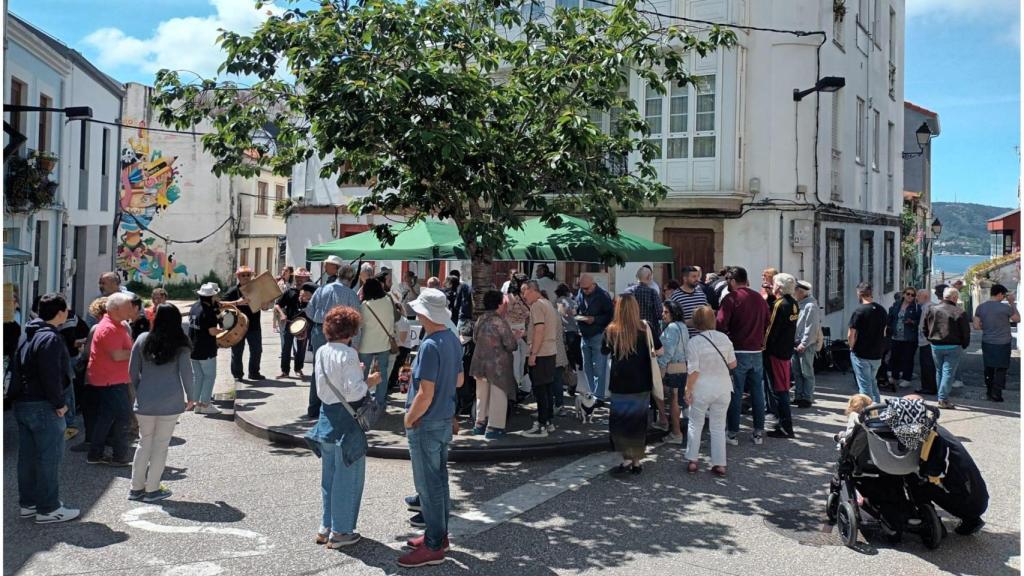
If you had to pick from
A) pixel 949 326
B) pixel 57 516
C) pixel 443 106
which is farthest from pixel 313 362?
pixel 949 326

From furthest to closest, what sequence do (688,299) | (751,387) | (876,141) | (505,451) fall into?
1. (876,141)
2. (688,299)
3. (751,387)
4. (505,451)

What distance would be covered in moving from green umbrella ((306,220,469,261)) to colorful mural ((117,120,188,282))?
26.2 metres

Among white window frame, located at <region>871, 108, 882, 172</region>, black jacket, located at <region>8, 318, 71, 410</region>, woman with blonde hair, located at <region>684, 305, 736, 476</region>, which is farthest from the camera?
white window frame, located at <region>871, 108, 882, 172</region>

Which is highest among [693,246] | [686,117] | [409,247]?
[686,117]

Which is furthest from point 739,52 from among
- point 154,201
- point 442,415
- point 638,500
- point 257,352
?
point 154,201

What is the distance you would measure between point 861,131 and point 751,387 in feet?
43.8

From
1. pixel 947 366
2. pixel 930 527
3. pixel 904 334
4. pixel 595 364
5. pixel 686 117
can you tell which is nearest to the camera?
pixel 930 527

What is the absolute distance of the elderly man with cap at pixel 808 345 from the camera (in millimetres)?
10711

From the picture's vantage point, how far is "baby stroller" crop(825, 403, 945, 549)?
544 cm

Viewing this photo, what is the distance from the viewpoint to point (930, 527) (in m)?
5.52

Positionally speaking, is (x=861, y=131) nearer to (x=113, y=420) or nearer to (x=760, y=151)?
(x=760, y=151)

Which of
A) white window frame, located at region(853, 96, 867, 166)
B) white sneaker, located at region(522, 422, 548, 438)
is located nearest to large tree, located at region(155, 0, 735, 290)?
white sneaker, located at region(522, 422, 548, 438)

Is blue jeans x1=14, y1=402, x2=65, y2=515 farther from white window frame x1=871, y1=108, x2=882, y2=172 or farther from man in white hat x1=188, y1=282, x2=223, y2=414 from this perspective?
white window frame x1=871, y1=108, x2=882, y2=172

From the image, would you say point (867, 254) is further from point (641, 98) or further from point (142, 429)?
point (142, 429)
